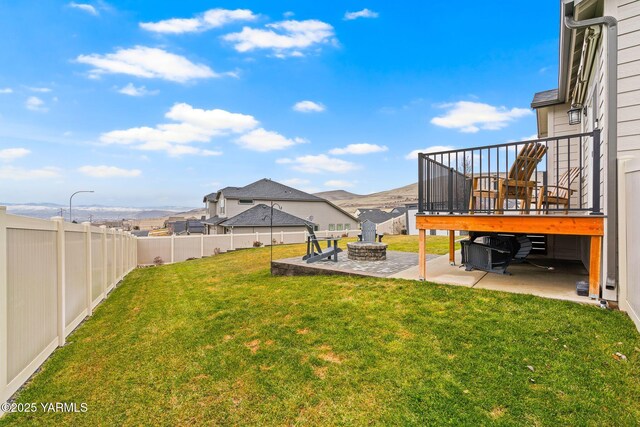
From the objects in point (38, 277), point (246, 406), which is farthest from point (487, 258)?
point (38, 277)

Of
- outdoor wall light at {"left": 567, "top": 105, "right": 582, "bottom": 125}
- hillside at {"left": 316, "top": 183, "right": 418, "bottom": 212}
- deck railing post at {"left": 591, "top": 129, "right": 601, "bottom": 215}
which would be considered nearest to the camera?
deck railing post at {"left": 591, "top": 129, "right": 601, "bottom": 215}

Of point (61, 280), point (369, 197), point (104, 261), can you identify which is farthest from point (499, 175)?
point (369, 197)

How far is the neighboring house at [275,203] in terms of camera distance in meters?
30.5

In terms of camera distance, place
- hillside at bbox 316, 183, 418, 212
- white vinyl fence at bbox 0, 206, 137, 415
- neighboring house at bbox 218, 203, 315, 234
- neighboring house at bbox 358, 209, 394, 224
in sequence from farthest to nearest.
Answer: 1. hillside at bbox 316, 183, 418, 212
2. neighboring house at bbox 358, 209, 394, 224
3. neighboring house at bbox 218, 203, 315, 234
4. white vinyl fence at bbox 0, 206, 137, 415

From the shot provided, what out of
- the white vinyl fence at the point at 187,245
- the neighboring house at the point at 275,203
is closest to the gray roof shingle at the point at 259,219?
the neighboring house at the point at 275,203

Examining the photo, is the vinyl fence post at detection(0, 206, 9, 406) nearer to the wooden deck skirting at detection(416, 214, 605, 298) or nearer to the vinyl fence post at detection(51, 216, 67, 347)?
the vinyl fence post at detection(51, 216, 67, 347)

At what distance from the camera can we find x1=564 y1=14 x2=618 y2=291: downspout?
3.81 metres

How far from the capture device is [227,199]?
30.2 meters

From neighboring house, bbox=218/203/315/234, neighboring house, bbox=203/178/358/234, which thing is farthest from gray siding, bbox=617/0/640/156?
neighboring house, bbox=203/178/358/234

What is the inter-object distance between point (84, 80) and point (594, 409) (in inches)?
1077

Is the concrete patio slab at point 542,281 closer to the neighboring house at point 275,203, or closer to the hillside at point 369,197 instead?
the neighboring house at point 275,203

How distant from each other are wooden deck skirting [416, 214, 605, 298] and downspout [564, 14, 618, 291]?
0.44 feet

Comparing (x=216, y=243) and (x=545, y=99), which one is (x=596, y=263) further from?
(x=216, y=243)

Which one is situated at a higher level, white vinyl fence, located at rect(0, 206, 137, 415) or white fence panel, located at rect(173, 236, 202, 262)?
white vinyl fence, located at rect(0, 206, 137, 415)
